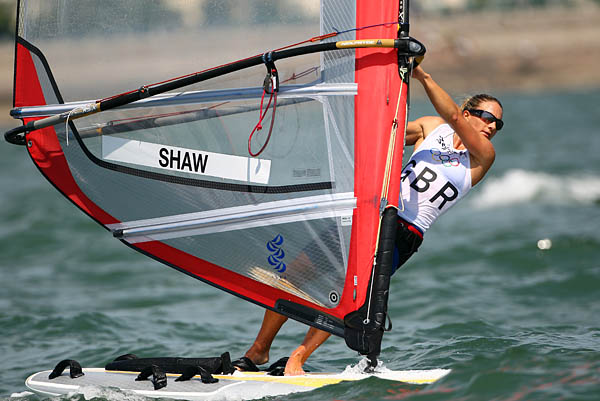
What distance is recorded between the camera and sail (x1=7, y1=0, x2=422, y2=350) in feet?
11.6

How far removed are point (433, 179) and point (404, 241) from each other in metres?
0.34

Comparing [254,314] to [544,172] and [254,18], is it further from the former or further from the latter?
[544,172]

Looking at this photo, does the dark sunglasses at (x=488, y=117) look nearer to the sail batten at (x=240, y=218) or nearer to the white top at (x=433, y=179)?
the white top at (x=433, y=179)

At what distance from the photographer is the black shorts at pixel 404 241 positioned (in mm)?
3846

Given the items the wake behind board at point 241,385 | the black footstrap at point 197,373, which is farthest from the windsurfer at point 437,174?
the black footstrap at point 197,373

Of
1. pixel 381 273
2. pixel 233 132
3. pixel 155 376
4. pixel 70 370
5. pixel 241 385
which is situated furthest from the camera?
pixel 70 370

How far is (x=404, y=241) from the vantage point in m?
3.87

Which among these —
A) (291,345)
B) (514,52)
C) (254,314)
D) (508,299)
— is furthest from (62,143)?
(514,52)

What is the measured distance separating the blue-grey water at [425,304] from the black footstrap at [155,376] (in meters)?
0.24

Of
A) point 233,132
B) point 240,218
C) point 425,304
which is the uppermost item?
point 233,132

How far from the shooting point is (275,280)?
3812 mm

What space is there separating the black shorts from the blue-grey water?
630 millimetres

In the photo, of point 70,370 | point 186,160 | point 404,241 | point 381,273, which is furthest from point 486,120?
point 70,370

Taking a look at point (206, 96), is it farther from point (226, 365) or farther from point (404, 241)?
point (226, 365)
